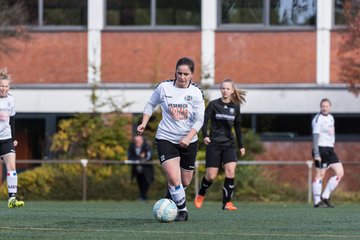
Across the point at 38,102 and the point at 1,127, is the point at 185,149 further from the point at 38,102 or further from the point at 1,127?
the point at 38,102

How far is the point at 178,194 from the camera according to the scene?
13.7 meters

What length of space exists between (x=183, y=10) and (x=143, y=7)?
118cm

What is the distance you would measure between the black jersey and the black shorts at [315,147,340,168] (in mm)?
3596

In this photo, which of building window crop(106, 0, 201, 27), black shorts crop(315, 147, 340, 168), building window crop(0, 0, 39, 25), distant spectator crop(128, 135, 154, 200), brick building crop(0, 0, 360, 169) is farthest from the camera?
building window crop(106, 0, 201, 27)

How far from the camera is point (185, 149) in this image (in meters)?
13.8

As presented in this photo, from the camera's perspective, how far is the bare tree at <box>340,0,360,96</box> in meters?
28.5

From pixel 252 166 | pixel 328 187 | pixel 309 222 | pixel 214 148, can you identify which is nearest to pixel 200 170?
pixel 252 166

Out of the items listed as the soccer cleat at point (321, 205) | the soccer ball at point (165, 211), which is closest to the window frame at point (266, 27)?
the soccer cleat at point (321, 205)

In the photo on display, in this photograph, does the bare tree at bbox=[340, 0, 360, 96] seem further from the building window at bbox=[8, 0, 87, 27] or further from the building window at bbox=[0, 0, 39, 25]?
the building window at bbox=[0, 0, 39, 25]

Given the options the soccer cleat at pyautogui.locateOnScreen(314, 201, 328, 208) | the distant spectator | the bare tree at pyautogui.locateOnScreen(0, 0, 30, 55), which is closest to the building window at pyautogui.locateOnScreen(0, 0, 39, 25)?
the bare tree at pyautogui.locateOnScreen(0, 0, 30, 55)

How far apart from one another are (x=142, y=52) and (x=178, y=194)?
1866 centimetres

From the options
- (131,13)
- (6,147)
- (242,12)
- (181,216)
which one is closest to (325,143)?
(6,147)

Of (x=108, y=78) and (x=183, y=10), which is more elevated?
(x=183, y=10)

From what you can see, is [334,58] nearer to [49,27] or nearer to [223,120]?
[49,27]
